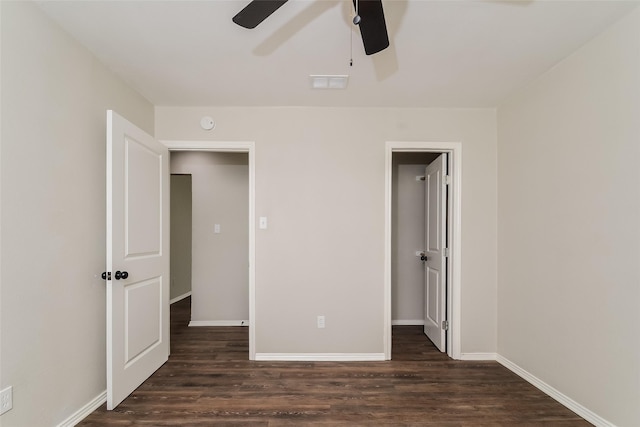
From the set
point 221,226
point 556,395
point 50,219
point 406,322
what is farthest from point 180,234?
point 556,395

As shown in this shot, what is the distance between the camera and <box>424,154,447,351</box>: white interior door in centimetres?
314

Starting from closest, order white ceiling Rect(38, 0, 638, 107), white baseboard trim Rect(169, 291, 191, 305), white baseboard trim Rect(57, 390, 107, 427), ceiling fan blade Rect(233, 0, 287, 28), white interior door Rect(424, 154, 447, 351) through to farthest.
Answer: ceiling fan blade Rect(233, 0, 287, 28) < white ceiling Rect(38, 0, 638, 107) < white baseboard trim Rect(57, 390, 107, 427) < white interior door Rect(424, 154, 447, 351) < white baseboard trim Rect(169, 291, 191, 305)

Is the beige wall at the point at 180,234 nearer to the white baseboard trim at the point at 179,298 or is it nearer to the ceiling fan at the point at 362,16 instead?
the white baseboard trim at the point at 179,298

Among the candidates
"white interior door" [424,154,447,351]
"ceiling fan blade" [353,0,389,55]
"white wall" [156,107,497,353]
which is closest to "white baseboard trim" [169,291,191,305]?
"white wall" [156,107,497,353]

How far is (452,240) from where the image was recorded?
3.01 m

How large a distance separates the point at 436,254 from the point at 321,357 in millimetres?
1586

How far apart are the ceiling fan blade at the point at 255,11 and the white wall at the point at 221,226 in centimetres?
279

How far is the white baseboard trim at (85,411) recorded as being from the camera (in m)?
1.91

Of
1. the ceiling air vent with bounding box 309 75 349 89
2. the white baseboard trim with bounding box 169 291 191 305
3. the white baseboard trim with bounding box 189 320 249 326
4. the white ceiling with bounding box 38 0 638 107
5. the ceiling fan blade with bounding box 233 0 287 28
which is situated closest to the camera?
the ceiling fan blade with bounding box 233 0 287 28

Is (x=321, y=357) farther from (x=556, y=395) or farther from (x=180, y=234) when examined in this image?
(x=180, y=234)

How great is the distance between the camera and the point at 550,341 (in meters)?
2.30

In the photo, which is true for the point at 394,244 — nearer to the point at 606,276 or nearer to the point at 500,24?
the point at 606,276

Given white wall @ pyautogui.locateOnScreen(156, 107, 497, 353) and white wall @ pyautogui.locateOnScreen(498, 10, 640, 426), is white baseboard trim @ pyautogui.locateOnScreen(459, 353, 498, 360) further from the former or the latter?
white wall @ pyautogui.locateOnScreen(498, 10, 640, 426)

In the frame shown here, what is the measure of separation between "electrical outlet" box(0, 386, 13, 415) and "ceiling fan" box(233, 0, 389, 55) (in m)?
2.04
